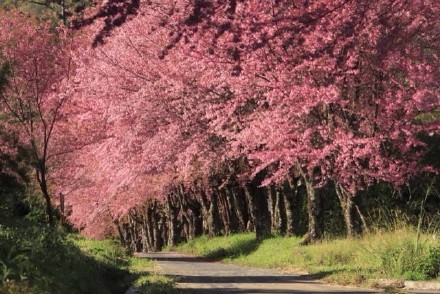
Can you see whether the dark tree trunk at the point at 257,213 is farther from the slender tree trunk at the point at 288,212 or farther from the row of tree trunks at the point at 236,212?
the slender tree trunk at the point at 288,212

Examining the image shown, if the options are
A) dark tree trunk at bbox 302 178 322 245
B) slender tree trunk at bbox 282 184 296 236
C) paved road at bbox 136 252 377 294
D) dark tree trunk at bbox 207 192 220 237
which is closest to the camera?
paved road at bbox 136 252 377 294

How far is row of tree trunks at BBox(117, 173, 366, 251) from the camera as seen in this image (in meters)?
25.0

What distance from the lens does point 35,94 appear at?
32.4m

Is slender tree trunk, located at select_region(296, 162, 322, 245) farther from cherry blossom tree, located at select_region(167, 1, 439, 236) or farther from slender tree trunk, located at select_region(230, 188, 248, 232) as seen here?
slender tree trunk, located at select_region(230, 188, 248, 232)

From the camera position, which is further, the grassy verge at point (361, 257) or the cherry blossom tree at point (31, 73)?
the cherry blossom tree at point (31, 73)

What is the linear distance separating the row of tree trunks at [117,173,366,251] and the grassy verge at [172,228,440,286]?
1.52 meters

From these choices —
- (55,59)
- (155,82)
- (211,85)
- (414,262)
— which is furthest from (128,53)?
(414,262)

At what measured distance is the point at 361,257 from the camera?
1762 centimetres

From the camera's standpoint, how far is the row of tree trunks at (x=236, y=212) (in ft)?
82.2

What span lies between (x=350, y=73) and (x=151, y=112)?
8.03 meters

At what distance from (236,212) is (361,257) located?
2294 centimetres

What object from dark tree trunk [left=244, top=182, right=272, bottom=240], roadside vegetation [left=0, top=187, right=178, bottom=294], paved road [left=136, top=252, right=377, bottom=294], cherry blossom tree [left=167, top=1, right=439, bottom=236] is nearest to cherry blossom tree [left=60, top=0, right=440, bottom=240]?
cherry blossom tree [left=167, top=1, right=439, bottom=236]

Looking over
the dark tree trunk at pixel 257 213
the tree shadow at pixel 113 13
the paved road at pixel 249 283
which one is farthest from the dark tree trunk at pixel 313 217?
the tree shadow at pixel 113 13

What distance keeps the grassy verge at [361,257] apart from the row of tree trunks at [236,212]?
1.52 metres
